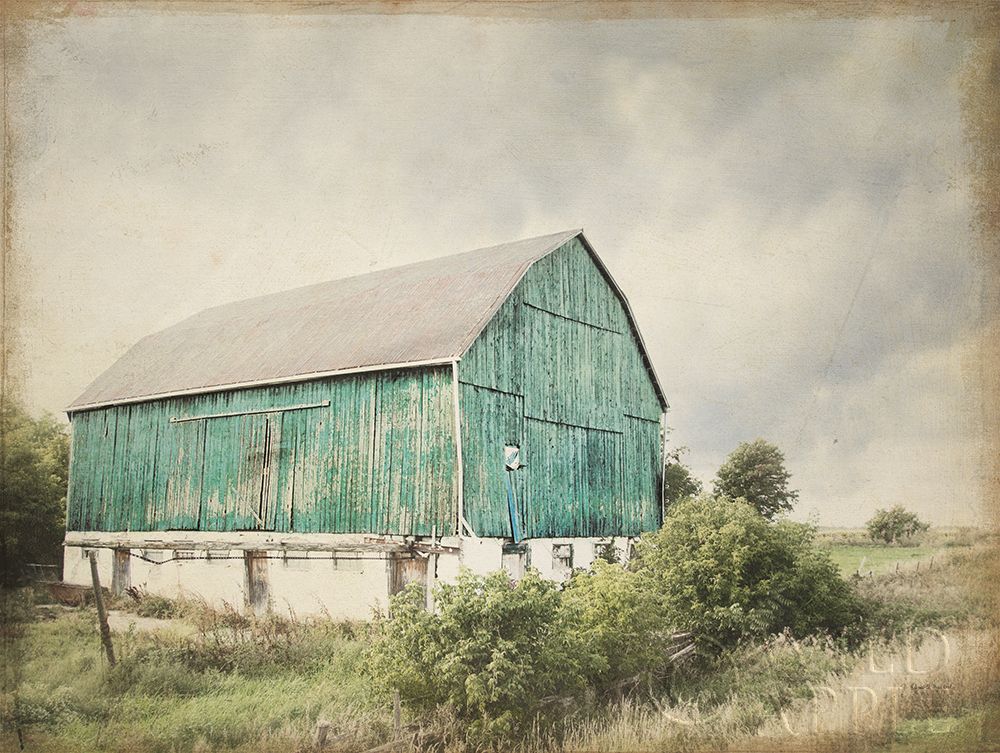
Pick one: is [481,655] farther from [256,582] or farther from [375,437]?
[256,582]

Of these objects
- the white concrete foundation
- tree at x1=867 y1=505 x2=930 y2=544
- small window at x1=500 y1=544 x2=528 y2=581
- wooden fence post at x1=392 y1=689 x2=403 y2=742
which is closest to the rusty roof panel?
the white concrete foundation

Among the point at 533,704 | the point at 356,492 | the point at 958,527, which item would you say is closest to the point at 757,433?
the point at 958,527

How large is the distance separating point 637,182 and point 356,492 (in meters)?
6.09

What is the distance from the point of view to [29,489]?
11414 mm

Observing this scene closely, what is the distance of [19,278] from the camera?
30.4ft

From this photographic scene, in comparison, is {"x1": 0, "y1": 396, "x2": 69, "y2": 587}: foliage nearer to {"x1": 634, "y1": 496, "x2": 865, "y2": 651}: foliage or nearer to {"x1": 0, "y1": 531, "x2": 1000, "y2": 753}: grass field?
{"x1": 0, "y1": 531, "x2": 1000, "y2": 753}: grass field

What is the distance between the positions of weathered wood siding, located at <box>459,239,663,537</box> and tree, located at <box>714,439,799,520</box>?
92.3 inches

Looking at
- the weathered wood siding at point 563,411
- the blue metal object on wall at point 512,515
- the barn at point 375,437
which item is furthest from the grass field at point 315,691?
the weathered wood siding at point 563,411

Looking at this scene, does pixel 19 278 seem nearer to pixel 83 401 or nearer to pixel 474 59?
pixel 83 401

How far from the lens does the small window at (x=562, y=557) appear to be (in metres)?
13.6

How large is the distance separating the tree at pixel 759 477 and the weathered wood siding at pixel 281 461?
168 inches

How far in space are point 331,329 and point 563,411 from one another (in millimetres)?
4115

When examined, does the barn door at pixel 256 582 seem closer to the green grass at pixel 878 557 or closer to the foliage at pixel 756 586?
the foliage at pixel 756 586

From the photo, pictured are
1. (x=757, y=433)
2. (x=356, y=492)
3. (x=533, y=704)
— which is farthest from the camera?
(x=356, y=492)
